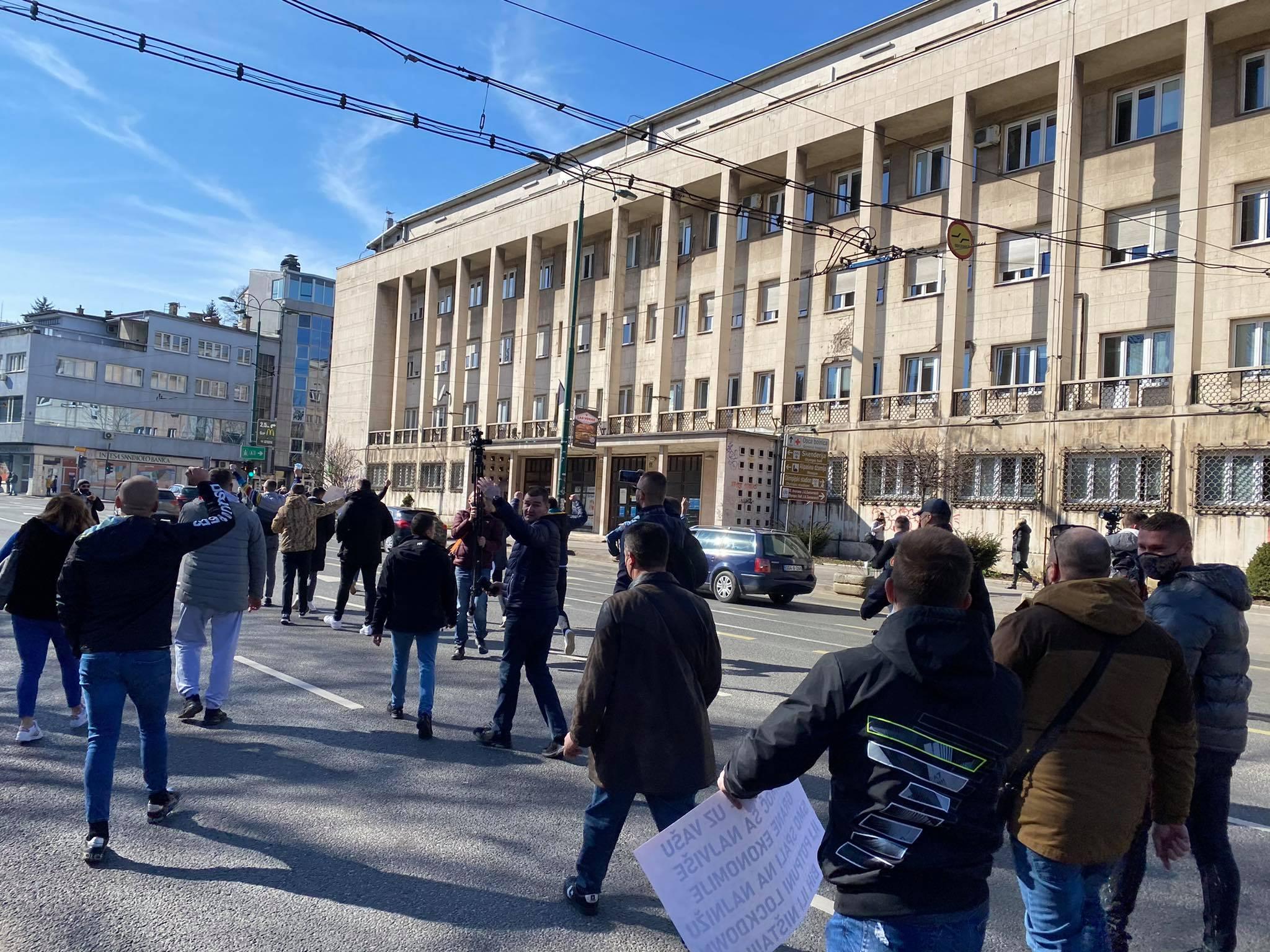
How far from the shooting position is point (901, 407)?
30.5 metres

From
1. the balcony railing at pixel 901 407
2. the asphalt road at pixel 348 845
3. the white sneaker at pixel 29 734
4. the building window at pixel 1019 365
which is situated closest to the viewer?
the asphalt road at pixel 348 845

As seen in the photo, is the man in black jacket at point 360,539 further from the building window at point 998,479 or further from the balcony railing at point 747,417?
the balcony railing at point 747,417

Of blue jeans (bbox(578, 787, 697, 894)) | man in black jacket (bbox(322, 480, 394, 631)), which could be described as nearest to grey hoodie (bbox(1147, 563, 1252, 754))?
blue jeans (bbox(578, 787, 697, 894))

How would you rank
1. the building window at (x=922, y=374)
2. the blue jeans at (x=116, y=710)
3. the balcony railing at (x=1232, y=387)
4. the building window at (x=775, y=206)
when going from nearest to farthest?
the blue jeans at (x=116, y=710)
the balcony railing at (x=1232, y=387)
the building window at (x=922, y=374)
the building window at (x=775, y=206)

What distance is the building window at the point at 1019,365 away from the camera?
27781 millimetres

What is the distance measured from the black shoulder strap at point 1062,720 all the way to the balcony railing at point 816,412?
29382 millimetres

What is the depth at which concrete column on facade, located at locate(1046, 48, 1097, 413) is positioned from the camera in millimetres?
26719

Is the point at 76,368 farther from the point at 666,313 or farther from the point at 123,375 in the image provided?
the point at 666,313

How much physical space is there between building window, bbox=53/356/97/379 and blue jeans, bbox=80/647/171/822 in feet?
262

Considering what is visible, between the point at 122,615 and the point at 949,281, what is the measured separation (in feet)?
91.1

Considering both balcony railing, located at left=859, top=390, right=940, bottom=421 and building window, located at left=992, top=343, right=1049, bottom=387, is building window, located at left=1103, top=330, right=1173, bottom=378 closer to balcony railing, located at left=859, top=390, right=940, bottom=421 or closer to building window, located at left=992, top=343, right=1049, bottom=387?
building window, located at left=992, top=343, right=1049, bottom=387

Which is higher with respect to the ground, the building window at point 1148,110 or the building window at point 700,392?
the building window at point 1148,110

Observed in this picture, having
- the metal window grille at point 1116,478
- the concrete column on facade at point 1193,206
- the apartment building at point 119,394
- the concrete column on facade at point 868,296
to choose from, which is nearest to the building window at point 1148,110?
the concrete column on facade at point 1193,206

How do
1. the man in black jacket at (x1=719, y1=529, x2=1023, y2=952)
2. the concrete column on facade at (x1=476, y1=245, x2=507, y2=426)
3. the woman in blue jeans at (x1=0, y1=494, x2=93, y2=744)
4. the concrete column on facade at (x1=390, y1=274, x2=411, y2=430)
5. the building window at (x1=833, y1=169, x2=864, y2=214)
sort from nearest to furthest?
the man in black jacket at (x1=719, y1=529, x2=1023, y2=952)
the woman in blue jeans at (x1=0, y1=494, x2=93, y2=744)
the building window at (x1=833, y1=169, x2=864, y2=214)
the concrete column on facade at (x1=476, y1=245, x2=507, y2=426)
the concrete column on facade at (x1=390, y1=274, x2=411, y2=430)
